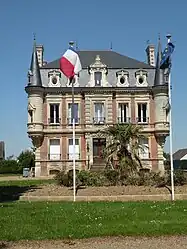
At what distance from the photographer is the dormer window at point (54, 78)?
139 ft

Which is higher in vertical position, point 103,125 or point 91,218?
point 103,125

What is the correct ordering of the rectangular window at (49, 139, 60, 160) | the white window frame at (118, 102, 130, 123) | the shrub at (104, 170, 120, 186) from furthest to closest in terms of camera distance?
the white window frame at (118, 102, 130, 123), the rectangular window at (49, 139, 60, 160), the shrub at (104, 170, 120, 186)

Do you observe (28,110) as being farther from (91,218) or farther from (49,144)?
(91,218)

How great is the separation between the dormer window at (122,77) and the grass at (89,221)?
3005 centimetres

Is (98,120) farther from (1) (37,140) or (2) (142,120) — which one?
(1) (37,140)

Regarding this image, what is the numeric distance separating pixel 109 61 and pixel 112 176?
26.2 metres

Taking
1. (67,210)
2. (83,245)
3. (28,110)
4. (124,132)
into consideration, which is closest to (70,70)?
(124,132)

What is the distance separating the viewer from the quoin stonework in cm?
4138

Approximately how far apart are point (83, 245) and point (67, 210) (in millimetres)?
4395

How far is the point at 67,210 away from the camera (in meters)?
12.7

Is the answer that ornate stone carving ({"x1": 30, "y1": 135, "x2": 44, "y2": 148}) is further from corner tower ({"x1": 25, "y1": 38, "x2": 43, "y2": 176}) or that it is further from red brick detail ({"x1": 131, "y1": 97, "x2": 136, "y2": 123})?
red brick detail ({"x1": 131, "y1": 97, "x2": 136, "y2": 123})

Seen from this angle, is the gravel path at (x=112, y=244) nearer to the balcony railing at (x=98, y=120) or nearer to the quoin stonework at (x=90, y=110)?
the quoin stonework at (x=90, y=110)

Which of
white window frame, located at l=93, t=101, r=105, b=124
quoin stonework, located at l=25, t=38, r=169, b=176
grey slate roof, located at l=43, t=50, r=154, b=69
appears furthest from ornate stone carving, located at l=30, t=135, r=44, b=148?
grey slate roof, located at l=43, t=50, r=154, b=69

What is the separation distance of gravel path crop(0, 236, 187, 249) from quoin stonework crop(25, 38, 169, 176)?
3187 cm
